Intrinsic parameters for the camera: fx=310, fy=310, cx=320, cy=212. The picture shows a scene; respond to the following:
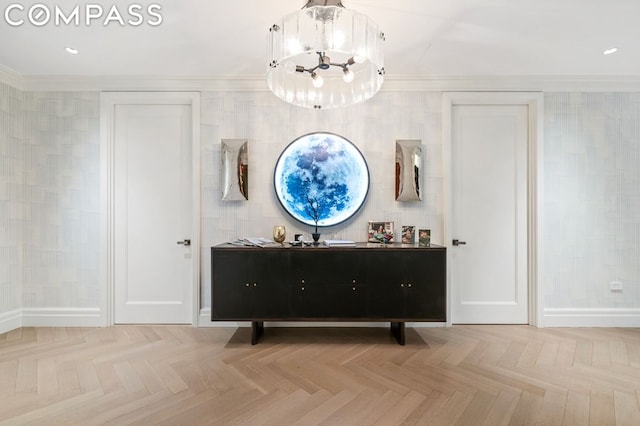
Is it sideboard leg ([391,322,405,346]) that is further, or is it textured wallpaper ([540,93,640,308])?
textured wallpaper ([540,93,640,308])

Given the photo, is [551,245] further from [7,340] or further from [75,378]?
[7,340]

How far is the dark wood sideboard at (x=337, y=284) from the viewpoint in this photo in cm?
287

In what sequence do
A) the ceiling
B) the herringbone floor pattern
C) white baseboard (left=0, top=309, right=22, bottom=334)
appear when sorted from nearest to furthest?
the herringbone floor pattern, the ceiling, white baseboard (left=0, top=309, right=22, bottom=334)

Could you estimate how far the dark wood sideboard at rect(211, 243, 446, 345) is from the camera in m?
2.87

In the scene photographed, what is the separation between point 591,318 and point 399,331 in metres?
2.25

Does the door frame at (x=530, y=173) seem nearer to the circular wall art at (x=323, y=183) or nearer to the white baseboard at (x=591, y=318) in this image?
the white baseboard at (x=591, y=318)

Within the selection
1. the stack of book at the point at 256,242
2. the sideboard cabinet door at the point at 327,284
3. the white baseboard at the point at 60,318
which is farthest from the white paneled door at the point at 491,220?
the white baseboard at the point at 60,318

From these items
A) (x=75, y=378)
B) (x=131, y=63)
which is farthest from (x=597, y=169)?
(x=75, y=378)

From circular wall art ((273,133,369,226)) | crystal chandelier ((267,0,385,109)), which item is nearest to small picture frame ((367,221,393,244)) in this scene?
circular wall art ((273,133,369,226))

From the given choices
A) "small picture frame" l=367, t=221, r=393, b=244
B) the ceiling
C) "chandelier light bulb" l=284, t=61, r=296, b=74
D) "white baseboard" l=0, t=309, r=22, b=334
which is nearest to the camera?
"chandelier light bulb" l=284, t=61, r=296, b=74

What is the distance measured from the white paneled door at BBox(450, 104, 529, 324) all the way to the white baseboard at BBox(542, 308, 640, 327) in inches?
10.1

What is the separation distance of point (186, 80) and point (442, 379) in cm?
378

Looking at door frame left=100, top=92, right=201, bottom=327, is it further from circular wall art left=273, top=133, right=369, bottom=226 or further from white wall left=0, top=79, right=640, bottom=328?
circular wall art left=273, top=133, right=369, bottom=226

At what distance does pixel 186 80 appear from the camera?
3.42 metres
